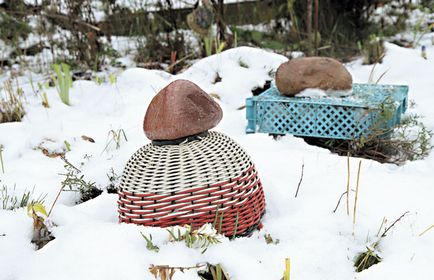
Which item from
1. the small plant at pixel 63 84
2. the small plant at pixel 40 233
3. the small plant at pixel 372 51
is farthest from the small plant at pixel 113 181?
the small plant at pixel 372 51

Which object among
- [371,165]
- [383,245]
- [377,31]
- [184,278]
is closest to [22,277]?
[184,278]

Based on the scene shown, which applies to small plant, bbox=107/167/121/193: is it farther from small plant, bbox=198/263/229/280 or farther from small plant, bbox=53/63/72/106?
small plant, bbox=53/63/72/106

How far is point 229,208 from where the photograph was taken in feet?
6.27

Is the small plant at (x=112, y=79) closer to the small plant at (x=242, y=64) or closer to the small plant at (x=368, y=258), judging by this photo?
the small plant at (x=242, y=64)

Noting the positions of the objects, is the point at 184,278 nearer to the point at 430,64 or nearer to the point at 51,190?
the point at 51,190

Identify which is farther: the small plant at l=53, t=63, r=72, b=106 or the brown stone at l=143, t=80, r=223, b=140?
the small plant at l=53, t=63, r=72, b=106

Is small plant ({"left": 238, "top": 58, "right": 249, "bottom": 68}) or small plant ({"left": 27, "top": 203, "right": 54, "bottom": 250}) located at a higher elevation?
small plant ({"left": 238, "top": 58, "right": 249, "bottom": 68})

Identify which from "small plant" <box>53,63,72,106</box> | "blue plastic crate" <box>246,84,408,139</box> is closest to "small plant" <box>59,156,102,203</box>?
"blue plastic crate" <box>246,84,408,139</box>

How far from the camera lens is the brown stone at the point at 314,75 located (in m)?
3.18

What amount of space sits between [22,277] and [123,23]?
15.3ft

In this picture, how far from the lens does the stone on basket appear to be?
73.3 inches

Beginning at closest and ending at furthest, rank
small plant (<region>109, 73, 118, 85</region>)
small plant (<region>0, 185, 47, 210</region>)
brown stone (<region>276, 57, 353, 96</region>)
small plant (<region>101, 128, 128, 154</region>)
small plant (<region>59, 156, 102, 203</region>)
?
1. small plant (<region>0, 185, 47, 210</region>)
2. small plant (<region>59, 156, 102, 203</region>)
3. small plant (<region>101, 128, 128, 154</region>)
4. brown stone (<region>276, 57, 353, 96</region>)
5. small plant (<region>109, 73, 118, 85</region>)

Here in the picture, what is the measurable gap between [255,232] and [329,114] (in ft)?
4.30

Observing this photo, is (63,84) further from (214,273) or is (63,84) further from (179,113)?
(214,273)
